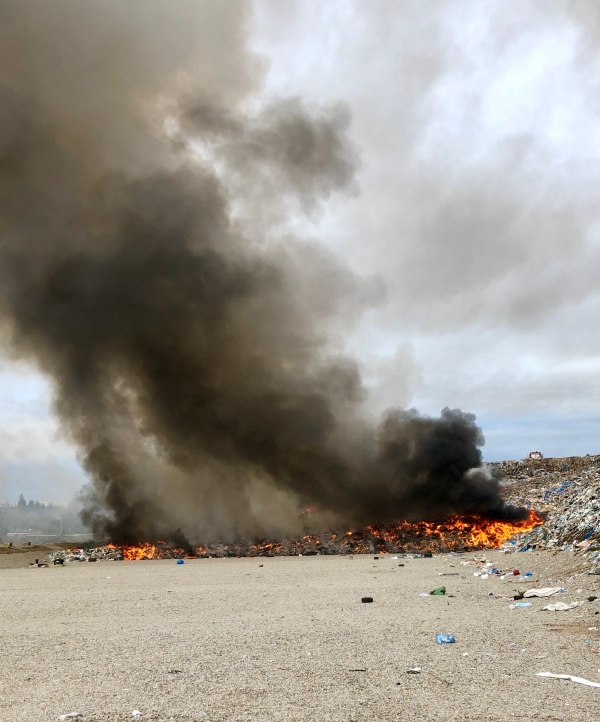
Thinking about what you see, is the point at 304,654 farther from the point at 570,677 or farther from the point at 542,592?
the point at 542,592

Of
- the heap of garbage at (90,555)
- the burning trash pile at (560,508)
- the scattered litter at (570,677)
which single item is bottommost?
the heap of garbage at (90,555)

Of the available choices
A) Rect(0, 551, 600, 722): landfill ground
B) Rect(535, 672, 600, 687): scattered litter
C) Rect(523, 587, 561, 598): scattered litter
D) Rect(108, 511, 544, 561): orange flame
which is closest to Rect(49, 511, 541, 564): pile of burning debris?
Rect(108, 511, 544, 561): orange flame

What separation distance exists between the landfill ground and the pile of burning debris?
1338cm

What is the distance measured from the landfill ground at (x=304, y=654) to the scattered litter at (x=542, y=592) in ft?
1.67

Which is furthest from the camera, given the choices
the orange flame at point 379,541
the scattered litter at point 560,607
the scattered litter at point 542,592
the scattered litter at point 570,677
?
the orange flame at point 379,541

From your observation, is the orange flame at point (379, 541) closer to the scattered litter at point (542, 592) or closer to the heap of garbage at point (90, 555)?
the heap of garbage at point (90, 555)

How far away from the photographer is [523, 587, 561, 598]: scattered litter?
35.9ft

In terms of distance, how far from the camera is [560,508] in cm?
2481

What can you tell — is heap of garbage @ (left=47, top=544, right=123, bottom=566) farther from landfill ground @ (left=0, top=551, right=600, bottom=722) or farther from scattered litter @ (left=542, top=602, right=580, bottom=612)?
scattered litter @ (left=542, top=602, right=580, bottom=612)

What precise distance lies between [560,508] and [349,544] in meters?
9.53

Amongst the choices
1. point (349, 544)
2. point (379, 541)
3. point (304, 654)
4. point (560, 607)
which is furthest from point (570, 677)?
point (349, 544)

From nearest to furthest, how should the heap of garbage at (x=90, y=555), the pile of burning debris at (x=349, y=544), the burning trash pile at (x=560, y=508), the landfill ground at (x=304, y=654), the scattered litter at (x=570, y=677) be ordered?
the landfill ground at (x=304, y=654) < the scattered litter at (x=570, y=677) < the burning trash pile at (x=560, y=508) < the pile of burning debris at (x=349, y=544) < the heap of garbage at (x=90, y=555)

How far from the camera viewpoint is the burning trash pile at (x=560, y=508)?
16625 mm

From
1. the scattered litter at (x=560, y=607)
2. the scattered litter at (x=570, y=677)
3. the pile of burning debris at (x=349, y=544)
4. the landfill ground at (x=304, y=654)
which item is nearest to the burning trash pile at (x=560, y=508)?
the landfill ground at (x=304, y=654)
